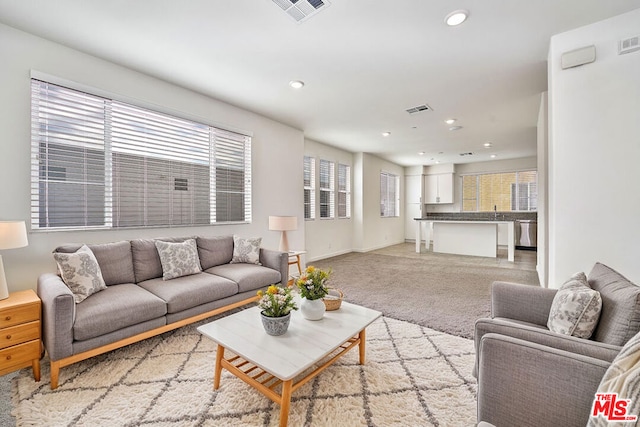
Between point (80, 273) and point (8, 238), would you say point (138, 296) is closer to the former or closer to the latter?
point (80, 273)

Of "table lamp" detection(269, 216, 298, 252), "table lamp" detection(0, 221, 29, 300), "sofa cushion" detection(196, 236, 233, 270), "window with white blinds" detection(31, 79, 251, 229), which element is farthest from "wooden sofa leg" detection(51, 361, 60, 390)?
"table lamp" detection(269, 216, 298, 252)

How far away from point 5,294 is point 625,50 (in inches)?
200

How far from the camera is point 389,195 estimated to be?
8781 millimetres

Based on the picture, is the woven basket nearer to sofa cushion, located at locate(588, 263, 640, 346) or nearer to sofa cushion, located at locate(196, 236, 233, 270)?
sofa cushion, located at locate(588, 263, 640, 346)

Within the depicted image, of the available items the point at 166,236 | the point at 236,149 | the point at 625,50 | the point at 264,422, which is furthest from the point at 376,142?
the point at 264,422

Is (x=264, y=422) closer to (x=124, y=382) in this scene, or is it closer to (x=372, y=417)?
(x=372, y=417)

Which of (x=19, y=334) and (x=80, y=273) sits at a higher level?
(x=80, y=273)

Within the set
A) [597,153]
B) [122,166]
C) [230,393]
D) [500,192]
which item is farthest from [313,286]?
[500,192]

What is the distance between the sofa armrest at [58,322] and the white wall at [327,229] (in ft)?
13.6

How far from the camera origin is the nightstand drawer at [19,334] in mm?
1773

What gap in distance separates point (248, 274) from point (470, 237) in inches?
232

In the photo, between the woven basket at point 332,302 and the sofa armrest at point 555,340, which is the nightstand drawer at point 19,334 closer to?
the woven basket at point 332,302

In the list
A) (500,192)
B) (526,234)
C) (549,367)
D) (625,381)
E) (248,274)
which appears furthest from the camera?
(500,192)

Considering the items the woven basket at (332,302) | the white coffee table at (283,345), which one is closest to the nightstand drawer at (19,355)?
the white coffee table at (283,345)
